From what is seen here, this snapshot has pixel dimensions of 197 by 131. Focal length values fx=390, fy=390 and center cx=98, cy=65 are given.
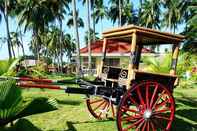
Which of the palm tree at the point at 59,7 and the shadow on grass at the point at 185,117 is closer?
the shadow on grass at the point at 185,117

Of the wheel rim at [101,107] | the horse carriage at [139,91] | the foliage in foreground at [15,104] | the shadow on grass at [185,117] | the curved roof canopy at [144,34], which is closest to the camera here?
the foliage in foreground at [15,104]

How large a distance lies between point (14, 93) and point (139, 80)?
123 inches

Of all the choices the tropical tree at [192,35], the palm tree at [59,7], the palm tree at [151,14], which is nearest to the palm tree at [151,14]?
the palm tree at [151,14]

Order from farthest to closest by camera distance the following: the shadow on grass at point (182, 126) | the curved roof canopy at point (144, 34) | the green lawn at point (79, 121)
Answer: the shadow on grass at point (182, 126) → the green lawn at point (79, 121) → the curved roof canopy at point (144, 34)

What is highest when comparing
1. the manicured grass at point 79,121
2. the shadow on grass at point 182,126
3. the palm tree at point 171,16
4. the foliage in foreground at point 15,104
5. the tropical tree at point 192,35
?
the palm tree at point 171,16

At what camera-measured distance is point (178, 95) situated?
55.1 feet

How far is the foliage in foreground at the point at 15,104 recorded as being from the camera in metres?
5.95

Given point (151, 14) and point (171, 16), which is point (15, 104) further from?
point (151, 14)

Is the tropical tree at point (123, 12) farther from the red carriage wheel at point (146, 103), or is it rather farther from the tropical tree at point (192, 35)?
the red carriage wheel at point (146, 103)

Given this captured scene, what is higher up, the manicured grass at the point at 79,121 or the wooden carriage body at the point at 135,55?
the wooden carriage body at the point at 135,55

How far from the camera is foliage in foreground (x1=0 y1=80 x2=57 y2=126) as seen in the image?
5.95m

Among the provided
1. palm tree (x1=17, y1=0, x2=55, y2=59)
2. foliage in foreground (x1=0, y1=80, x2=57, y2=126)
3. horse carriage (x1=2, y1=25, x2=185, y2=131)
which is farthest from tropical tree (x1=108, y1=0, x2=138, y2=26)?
foliage in foreground (x1=0, y1=80, x2=57, y2=126)

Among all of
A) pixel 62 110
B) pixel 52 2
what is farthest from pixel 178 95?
pixel 52 2

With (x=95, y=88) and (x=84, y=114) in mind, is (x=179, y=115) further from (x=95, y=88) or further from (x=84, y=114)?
(x=95, y=88)
